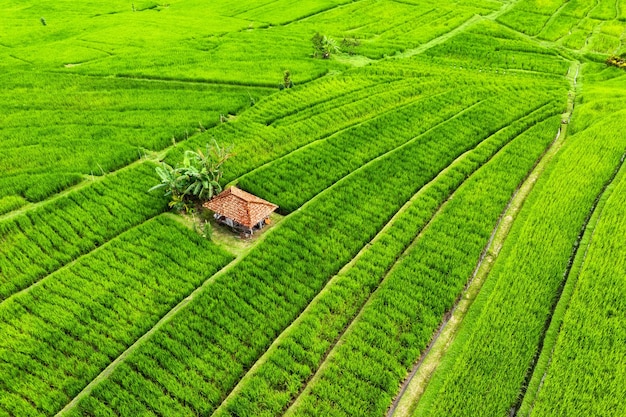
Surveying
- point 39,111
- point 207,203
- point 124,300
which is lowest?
point 124,300

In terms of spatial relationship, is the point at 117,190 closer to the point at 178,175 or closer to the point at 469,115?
the point at 178,175

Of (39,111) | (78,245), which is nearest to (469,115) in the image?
(78,245)

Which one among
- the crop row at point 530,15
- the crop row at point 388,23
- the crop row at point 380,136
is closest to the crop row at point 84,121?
the crop row at point 380,136

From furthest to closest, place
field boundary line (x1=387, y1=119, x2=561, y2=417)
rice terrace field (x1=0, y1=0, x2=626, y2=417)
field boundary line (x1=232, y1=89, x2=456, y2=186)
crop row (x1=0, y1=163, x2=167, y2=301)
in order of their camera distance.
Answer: field boundary line (x1=232, y1=89, x2=456, y2=186)
crop row (x1=0, y1=163, x2=167, y2=301)
rice terrace field (x1=0, y1=0, x2=626, y2=417)
field boundary line (x1=387, y1=119, x2=561, y2=417)

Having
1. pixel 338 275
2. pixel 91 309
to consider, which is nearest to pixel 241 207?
pixel 338 275

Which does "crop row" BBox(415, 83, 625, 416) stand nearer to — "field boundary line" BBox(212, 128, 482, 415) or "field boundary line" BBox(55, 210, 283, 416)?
"field boundary line" BBox(212, 128, 482, 415)

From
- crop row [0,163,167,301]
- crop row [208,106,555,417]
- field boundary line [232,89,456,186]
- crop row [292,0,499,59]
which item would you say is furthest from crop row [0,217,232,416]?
crop row [292,0,499,59]
